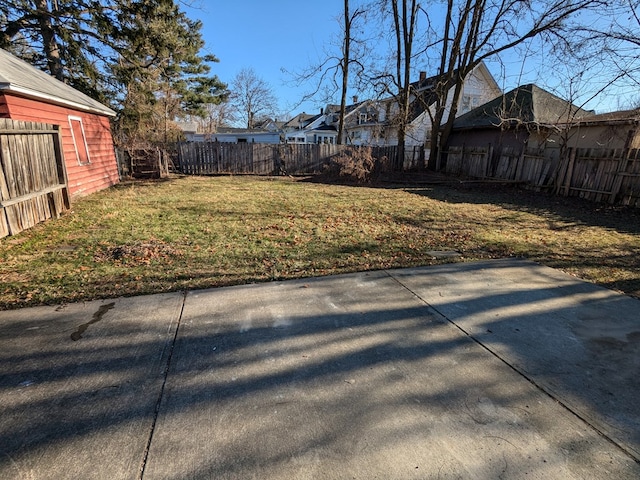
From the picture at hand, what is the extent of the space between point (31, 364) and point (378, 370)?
2.50 metres

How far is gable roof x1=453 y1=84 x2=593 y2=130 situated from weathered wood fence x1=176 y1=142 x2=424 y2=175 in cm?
478

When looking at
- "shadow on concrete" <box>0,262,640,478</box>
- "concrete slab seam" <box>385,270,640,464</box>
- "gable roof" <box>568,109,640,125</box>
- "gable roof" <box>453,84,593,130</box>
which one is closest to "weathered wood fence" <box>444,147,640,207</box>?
"gable roof" <box>568,109,640,125</box>

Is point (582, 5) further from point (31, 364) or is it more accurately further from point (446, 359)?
point (31, 364)

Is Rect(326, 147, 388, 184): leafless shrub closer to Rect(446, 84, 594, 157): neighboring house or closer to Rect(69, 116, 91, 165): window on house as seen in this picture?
Rect(446, 84, 594, 157): neighboring house

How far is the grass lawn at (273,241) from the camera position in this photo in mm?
3996

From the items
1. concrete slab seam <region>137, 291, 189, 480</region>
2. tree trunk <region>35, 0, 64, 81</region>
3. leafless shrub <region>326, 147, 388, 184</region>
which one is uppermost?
tree trunk <region>35, 0, 64, 81</region>

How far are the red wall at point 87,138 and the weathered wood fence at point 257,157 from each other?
4549 millimetres

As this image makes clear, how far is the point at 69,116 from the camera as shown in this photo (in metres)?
9.42

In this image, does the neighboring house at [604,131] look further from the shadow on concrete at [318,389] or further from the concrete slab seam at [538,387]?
the concrete slab seam at [538,387]

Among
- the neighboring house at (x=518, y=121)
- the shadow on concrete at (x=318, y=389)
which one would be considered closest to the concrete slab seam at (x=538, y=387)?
the shadow on concrete at (x=318, y=389)

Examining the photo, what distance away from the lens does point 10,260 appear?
4363mm

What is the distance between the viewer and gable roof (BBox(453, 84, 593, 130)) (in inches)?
567

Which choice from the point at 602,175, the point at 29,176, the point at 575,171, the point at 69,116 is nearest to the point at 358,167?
the point at 575,171

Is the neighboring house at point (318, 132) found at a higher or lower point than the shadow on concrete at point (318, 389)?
higher
